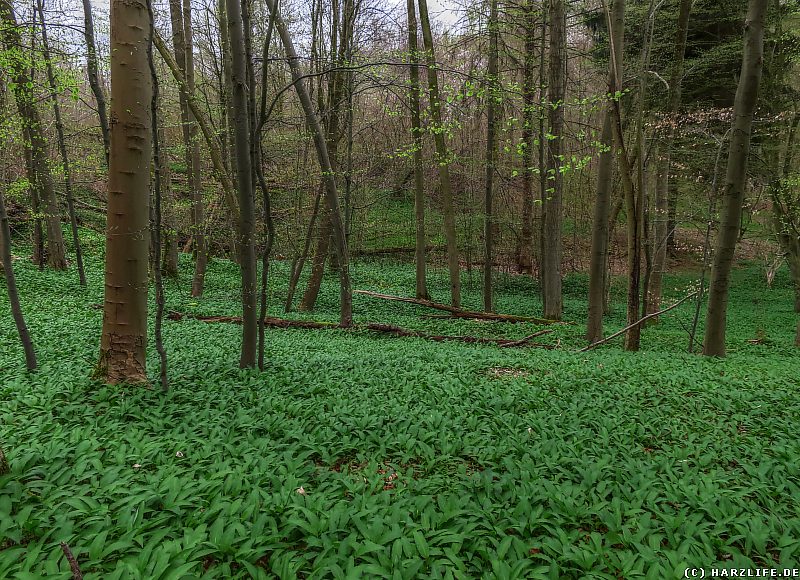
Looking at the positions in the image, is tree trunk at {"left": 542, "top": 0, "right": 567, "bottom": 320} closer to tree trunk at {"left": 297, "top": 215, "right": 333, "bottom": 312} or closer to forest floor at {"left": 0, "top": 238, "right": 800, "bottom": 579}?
tree trunk at {"left": 297, "top": 215, "right": 333, "bottom": 312}

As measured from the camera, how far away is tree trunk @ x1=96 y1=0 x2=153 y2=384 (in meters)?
4.30

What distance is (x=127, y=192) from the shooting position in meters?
4.36

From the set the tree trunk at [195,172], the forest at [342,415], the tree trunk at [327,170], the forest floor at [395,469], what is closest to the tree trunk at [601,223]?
the forest at [342,415]

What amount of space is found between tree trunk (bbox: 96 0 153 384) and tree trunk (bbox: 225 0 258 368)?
2.69ft

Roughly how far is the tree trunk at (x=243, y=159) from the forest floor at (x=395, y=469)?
1.02 meters

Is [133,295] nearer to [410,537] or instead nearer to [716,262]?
[410,537]

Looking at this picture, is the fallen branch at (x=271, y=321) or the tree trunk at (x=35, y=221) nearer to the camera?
the fallen branch at (x=271, y=321)

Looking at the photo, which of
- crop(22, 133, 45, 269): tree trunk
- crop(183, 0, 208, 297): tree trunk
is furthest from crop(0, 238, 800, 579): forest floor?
crop(22, 133, 45, 269): tree trunk

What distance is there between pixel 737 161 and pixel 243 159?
7.26 metres

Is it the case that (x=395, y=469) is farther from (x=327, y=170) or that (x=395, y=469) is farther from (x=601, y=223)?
(x=327, y=170)

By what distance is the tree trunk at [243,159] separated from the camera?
15.9 feet

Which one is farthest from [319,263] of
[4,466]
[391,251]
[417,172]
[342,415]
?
[391,251]

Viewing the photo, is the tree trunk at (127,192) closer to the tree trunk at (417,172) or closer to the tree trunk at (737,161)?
the tree trunk at (737,161)

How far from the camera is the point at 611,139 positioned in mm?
8430
